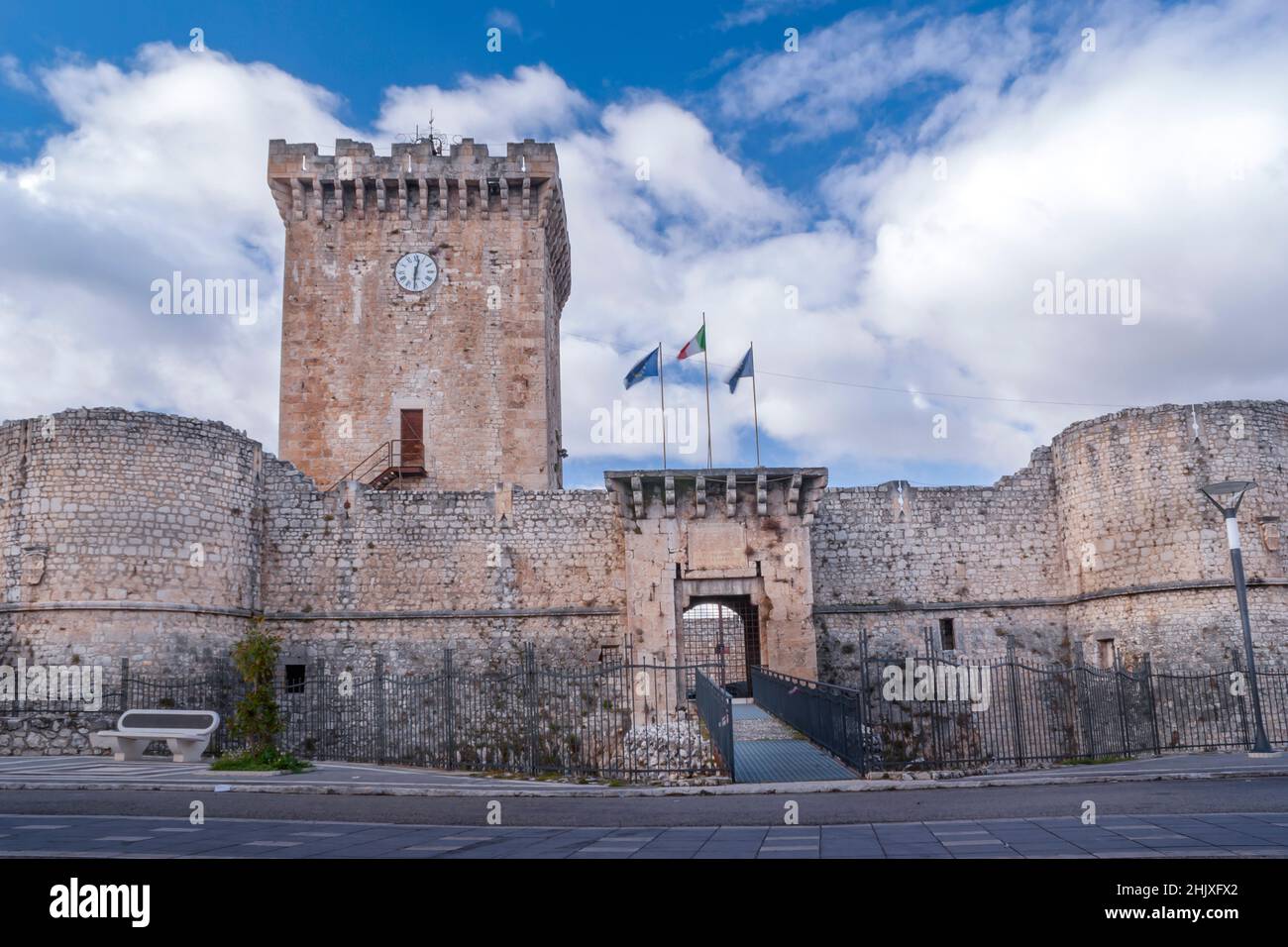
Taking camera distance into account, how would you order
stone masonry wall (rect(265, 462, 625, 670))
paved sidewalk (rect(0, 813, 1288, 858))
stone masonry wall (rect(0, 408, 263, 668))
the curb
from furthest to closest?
stone masonry wall (rect(265, 462, 625, 670)) < stone masonry wall (rect(0, 408, 263, 668)) < the curb < paved sidewalk (rect(0, 813, 1288, 858))

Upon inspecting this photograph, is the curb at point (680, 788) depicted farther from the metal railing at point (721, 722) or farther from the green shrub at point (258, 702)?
the green shrub at point (258, 702)

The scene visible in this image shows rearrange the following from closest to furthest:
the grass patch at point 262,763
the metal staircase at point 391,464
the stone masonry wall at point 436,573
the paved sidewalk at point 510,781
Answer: the paved sidewalk at point 510,781 < the grass patch at point 262,763 < the stone masonry wall at point 436,573 < the metal staircase at point 391,464

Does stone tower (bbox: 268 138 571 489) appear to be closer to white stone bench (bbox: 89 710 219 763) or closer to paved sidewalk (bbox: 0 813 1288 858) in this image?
white stone bench (bbox: 89 710 219 763)

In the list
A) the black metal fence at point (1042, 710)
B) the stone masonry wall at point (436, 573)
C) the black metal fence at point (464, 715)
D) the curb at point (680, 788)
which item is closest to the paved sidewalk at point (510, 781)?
the curb at point (680, 788)

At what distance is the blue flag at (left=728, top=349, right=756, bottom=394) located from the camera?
23.5 metres

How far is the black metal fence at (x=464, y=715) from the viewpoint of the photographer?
17.1 m

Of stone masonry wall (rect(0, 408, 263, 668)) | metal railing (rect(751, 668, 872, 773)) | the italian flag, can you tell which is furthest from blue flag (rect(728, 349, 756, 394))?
stone masonry wall (rect(0, 408, 263, 668))

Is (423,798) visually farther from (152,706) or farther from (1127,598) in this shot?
(1127,598)

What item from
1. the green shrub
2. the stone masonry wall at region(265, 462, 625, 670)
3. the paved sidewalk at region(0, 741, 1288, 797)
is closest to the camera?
the paved sidewalk at region(0, 741, 1288, 797)

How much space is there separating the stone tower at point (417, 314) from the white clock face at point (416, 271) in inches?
1.6

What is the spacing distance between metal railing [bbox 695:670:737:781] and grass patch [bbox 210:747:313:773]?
21.6 feet
